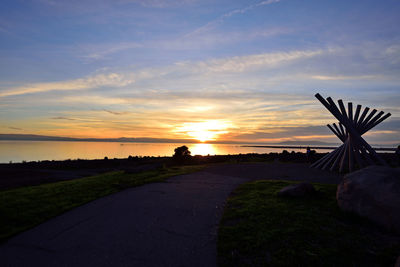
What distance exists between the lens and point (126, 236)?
16.7 feet

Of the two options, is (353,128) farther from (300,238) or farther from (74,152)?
(74,152)

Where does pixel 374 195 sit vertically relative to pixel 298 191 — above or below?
above

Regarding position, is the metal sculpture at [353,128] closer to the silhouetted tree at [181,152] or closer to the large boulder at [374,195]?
the large boulder at [374,195]

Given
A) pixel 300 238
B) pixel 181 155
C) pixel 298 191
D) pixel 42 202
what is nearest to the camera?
pixel 300 238

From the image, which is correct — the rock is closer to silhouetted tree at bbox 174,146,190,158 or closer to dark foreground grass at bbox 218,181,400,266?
dark foreground grass at bbox 218,181,400,266

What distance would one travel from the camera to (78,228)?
5617 mm

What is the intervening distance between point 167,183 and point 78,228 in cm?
560

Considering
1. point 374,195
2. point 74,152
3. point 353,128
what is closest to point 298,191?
point 374,195

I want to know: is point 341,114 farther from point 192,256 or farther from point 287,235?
point 192,256

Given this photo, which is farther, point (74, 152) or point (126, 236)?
point (74, 152)

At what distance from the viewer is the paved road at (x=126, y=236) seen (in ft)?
13.6

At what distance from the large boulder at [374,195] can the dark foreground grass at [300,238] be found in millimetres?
216

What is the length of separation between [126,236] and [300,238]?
352 cm

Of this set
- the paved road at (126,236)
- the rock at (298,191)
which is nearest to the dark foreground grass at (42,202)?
the paved road at (126,236)
